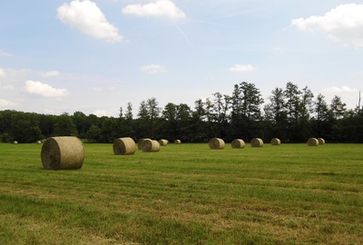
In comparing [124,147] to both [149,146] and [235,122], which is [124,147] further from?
[235,122]

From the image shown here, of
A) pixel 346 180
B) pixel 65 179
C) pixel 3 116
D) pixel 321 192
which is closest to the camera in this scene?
pixel 321 192

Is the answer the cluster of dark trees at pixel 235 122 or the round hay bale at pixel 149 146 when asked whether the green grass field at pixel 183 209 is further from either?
the cluster of dark trees at pixel 235 122

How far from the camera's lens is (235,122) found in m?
101

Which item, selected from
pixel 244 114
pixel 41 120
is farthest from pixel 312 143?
pixel 41 120

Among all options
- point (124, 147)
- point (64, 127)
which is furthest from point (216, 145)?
point (64, 127)

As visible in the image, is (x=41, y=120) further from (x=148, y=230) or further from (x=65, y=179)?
(x=148, y=230)

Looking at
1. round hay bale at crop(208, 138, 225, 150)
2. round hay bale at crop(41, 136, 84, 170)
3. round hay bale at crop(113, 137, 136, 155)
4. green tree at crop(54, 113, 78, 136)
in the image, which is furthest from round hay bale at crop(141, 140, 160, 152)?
green tree at crop(54, 113, 78, 136)

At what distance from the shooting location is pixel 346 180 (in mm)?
15672

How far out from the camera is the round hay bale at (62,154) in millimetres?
21108

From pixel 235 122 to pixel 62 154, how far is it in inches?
3212

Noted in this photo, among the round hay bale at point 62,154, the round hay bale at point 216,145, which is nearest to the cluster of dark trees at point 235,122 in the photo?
the round hay bale at point 216,145

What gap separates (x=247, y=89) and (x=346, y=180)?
94608mm

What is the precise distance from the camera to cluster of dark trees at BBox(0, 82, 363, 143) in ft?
295

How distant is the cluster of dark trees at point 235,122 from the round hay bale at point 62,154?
70525 millimetres
